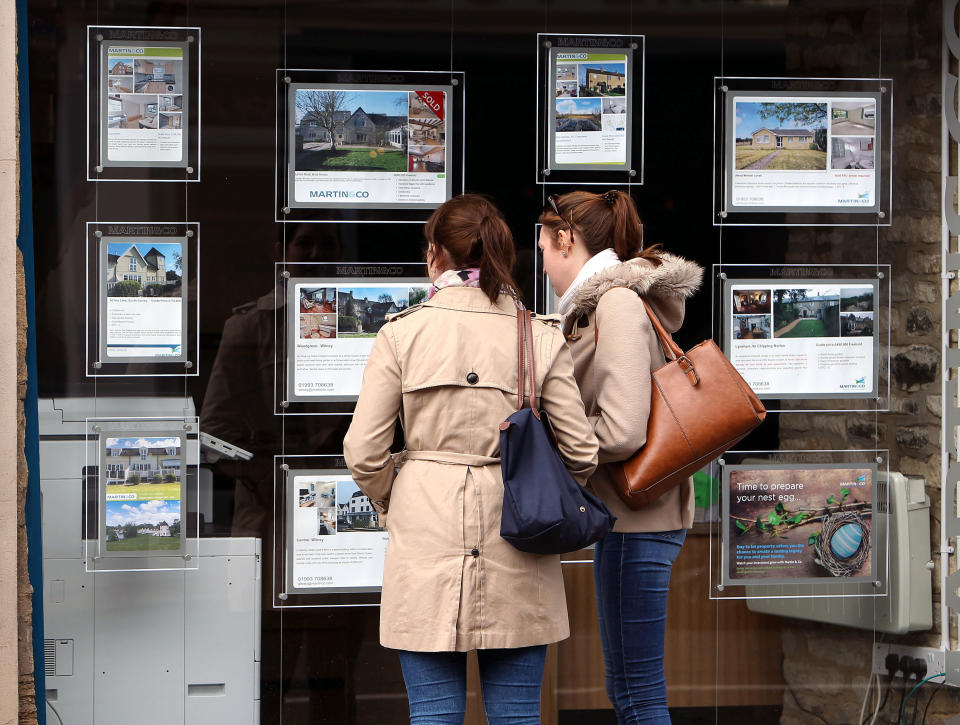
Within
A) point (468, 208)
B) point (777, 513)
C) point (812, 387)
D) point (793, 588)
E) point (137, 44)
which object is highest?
point (137, 44)

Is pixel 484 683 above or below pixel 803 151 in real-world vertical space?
below

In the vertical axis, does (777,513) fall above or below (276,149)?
below

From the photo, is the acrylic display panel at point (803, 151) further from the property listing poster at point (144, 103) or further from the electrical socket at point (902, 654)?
the property listing poster at point (144, 103)

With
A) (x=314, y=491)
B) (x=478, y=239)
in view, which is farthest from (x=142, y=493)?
(x=478, y=239)

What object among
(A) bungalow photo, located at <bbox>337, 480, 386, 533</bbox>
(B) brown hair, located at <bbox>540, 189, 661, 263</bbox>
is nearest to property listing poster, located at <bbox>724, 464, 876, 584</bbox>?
(A) bungalow photo, located at <bbox>337, 480, 386, 533</bbox>

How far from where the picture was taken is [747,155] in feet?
15.9

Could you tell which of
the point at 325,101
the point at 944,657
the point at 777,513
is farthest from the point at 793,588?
the point at 325,101

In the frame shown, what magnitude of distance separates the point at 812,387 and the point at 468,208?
2337mm

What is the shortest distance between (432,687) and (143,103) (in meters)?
2.76

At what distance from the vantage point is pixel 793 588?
491 cm

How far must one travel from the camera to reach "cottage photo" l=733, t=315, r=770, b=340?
484cm

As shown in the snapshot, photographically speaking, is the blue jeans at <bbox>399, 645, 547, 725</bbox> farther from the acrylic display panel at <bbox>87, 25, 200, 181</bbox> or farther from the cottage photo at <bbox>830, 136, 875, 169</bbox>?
the cottage photo at <bbox>830, 136, 875, 169</bbox>

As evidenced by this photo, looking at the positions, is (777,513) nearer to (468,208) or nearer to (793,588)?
(793,588)

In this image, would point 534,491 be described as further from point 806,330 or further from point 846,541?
point 846,541
